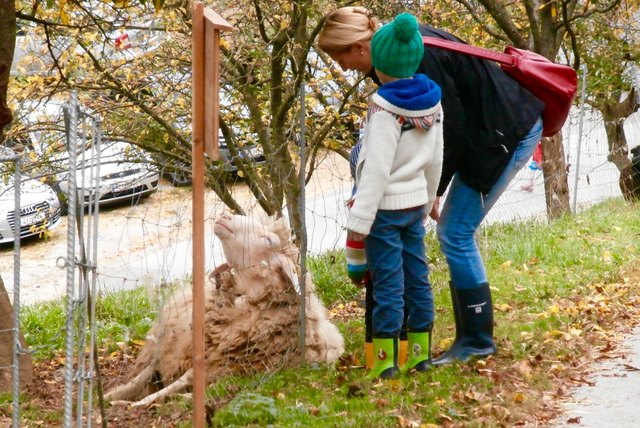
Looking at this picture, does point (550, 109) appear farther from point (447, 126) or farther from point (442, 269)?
point (442, 269)

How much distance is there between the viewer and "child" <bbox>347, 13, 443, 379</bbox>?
4883 mm

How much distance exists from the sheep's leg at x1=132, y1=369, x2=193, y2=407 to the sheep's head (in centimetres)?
70

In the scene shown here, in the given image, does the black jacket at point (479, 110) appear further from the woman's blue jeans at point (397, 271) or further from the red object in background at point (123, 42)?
the red object in background at point (123, 42)

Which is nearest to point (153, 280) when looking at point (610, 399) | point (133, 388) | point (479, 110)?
point (133, 388)

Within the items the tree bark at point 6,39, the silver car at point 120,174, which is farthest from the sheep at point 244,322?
the tree bark at point 6,39

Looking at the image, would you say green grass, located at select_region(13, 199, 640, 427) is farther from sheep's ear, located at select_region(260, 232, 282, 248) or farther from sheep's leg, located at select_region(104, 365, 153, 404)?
Result: sheep's ear, located at select_region(260, 232, 282, 248)

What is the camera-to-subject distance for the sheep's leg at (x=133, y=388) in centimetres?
589

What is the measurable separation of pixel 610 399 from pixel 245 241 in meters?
2.16

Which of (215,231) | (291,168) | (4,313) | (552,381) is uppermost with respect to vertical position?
(291,168)

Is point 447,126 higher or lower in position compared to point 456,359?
higher

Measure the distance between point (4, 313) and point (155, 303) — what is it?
0.95m

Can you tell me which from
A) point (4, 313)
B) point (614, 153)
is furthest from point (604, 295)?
point (614, 153)

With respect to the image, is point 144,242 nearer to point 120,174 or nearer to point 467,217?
point 467,217

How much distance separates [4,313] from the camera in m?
5.94
